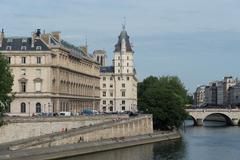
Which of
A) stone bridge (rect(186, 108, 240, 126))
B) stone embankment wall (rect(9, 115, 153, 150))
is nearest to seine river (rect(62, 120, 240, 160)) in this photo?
stone embankment wall (rect(9, 115, 153, 150))

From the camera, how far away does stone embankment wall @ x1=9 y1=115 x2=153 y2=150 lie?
59750 millimetres

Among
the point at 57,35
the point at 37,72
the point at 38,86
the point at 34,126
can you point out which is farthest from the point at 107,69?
the point at 34,126

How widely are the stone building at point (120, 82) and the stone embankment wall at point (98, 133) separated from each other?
59281 mm

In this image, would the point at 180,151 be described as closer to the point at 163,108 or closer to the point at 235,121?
the point at 163,108

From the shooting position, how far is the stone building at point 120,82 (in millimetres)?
151500

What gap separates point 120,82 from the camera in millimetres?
153500

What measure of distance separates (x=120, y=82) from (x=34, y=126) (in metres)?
83.6

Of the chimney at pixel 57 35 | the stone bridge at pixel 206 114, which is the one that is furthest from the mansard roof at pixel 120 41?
the chimney at pixel 57 35

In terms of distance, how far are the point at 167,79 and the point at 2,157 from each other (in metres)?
106

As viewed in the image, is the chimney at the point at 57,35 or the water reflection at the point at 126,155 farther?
the chimney at the point at 57,35

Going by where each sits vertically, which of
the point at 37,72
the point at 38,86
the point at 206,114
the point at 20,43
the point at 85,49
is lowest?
the point at 206,114

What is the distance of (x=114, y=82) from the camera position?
154 metres

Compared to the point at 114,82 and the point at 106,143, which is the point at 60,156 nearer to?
the point at 106,143

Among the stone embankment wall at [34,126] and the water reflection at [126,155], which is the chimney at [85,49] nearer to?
the stone embankment wall at [34,126]
